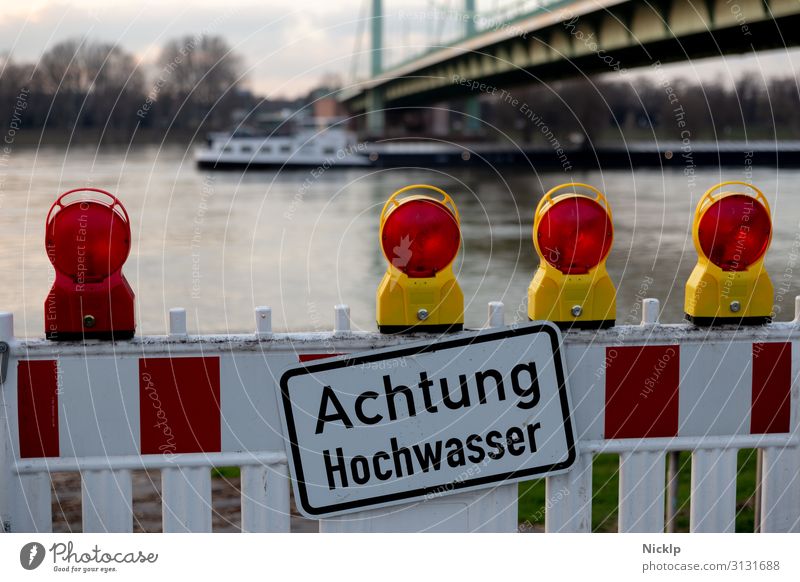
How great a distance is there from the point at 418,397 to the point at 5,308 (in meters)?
10.7

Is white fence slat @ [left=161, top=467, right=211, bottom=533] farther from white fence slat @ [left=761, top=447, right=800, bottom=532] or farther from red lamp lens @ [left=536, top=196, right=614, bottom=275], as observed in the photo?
white fence slat @ [left=761, top=447, right=800, bottom=532]

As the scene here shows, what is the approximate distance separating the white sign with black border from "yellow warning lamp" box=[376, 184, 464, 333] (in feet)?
0.24

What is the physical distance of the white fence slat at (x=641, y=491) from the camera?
2.86 meters

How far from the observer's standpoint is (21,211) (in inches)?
1083

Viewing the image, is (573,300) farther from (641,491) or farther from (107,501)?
(107,501)

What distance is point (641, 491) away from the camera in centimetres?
286

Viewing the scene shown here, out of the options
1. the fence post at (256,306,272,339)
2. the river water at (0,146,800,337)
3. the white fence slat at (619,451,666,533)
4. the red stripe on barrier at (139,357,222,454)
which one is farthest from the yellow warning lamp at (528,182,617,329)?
the river water at (0,146,800,337)

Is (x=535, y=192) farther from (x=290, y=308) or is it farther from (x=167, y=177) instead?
(x=290, y=308)

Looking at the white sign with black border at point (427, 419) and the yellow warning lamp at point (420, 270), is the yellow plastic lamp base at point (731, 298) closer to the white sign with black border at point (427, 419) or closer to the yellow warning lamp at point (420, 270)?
the white sign with black border at point (427, 419)

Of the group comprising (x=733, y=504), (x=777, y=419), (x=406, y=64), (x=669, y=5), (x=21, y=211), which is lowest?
(x=733, y=504)

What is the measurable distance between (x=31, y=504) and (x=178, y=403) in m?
0.43

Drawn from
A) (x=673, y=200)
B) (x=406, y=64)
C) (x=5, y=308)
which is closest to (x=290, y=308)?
(x=5, y=308)

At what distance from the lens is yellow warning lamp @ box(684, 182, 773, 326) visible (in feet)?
9.50

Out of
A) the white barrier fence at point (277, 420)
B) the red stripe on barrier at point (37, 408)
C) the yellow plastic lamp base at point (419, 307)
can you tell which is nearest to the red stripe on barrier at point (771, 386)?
the white barrier fence at point (277, 420)
